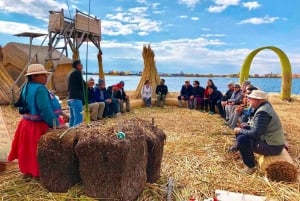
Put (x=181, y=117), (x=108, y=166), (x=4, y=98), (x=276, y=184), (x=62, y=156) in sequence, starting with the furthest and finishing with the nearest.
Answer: (x=4, y=98)
(x=181, y=117)
(x=276, y=184)
(x=62, y=156)
(x=108, y=166)

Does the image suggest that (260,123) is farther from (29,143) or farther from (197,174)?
(29,143)

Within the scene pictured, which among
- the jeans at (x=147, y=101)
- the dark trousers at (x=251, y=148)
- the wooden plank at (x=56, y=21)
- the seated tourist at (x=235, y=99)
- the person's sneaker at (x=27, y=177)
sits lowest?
the person's sneaker at (x=27, y=177)

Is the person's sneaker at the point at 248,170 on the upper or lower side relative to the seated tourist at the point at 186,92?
lower

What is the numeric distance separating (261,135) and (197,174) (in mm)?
964

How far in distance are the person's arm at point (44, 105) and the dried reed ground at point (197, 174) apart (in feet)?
1.99

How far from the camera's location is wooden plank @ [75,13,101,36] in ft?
42.0

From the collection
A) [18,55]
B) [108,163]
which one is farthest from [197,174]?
[18,55]

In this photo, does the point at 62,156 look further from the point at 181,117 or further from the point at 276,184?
the point at 181,117

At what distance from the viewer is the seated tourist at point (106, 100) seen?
29.8ft

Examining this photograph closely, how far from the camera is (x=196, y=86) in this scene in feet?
36.8

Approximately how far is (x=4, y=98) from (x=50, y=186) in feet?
27.3

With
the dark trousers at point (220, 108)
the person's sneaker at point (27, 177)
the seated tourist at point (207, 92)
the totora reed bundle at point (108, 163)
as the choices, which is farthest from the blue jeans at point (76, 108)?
the seated tourist at point (207, 92)

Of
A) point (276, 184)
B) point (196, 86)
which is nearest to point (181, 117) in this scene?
point (196, 86)

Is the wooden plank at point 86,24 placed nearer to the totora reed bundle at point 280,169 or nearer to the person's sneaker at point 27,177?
the person's sneaker at point 27,177
